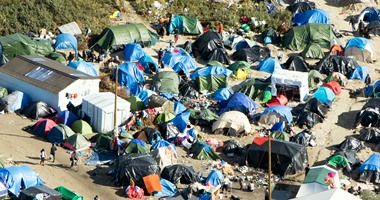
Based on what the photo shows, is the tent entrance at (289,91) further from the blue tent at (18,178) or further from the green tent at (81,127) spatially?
the blue tent at (18,178)

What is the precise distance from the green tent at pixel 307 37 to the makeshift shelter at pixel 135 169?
19.6 meters

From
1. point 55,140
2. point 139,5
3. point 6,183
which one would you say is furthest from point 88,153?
point 139,5

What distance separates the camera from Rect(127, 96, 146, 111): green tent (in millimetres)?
46675

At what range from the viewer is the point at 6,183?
37.7 metres

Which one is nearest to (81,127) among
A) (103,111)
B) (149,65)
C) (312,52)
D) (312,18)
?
(103,111)

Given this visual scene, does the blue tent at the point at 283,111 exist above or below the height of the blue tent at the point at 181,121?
above

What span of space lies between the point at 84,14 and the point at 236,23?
993 centimetres

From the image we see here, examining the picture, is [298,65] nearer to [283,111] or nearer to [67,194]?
[283,111]

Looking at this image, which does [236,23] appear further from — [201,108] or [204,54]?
[201,108]

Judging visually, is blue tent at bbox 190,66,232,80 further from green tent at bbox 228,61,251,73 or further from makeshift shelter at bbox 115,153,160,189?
makeshift shelter at bbox 115,153,160,189

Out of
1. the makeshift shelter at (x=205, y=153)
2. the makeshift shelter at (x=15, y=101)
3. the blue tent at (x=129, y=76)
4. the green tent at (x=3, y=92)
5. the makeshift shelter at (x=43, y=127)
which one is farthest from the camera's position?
the blue tent at (x=129, y=76)

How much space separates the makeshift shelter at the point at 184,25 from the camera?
57.2 metres

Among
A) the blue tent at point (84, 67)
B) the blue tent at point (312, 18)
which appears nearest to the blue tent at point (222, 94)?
the blue tent at point (84, 67)

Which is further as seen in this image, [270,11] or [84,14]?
[270,11]
